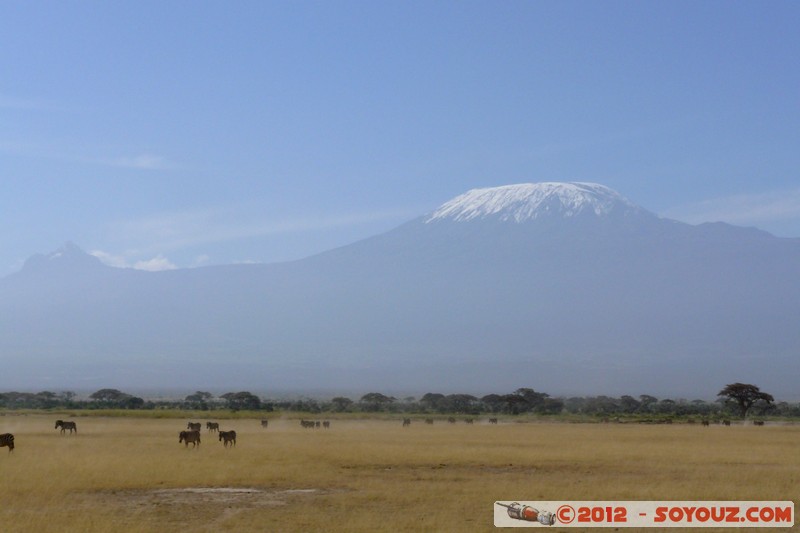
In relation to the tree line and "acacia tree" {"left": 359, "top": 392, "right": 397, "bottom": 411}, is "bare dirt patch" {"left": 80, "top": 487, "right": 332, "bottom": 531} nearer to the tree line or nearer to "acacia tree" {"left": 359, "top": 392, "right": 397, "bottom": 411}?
the tree line

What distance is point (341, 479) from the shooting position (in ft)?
97.6

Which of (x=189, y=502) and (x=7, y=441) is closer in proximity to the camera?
(x=189, y=502)

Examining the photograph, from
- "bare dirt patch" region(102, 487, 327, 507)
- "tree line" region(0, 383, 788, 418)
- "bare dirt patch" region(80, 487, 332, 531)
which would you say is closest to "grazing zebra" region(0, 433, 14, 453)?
"bare dirt patch" region(80, 487, 332, 531)

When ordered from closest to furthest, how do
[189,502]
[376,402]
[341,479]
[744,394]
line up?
[189,502] < [341,479] < [744,394] < [376,402]

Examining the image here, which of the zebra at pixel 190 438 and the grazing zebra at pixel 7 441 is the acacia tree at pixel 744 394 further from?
the grazing zebra at pixel 7 441

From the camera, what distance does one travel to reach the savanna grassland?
72.1 feet

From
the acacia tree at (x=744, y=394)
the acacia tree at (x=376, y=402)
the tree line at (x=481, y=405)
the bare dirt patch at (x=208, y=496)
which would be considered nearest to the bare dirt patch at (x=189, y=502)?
the bare dirt patch at (x=208, y=496)

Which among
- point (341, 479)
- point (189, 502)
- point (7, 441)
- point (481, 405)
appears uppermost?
point (481, 405)

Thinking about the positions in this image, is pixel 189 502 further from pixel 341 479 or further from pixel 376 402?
pixel 376 402

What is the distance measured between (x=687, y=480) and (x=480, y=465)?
24.1 feet

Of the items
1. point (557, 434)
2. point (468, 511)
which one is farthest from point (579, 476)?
point (557, 434)

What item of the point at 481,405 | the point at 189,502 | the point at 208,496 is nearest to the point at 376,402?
the point at 481,405

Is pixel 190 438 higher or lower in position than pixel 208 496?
higher

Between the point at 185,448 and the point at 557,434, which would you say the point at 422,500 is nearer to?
the point at 185,448
